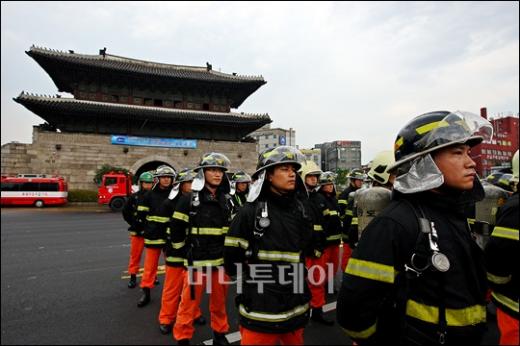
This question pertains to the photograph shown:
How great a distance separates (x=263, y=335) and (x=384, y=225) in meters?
1.43

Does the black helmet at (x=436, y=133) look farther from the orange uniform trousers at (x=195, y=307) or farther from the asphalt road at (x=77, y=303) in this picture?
the orange uniform trousers at (x=195, y=307)

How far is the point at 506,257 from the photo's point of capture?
1952mm

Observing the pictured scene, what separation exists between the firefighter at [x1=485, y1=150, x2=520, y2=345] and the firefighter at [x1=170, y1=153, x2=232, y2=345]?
2595 millimetres

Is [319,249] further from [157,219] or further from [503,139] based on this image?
[503,139]

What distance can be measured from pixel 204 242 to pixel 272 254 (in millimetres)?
1334

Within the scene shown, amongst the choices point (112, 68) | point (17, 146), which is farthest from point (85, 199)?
point (112, 68)

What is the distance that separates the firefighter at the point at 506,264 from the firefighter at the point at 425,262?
0.77 metres

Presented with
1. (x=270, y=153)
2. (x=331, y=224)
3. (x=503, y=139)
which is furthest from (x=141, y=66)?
(x=503, y=139)

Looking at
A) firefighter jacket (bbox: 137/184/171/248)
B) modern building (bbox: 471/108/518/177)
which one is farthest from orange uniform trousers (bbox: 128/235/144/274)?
modern building (bbox: 471/108/518/177)

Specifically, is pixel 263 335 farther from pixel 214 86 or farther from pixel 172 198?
pixel 214 86

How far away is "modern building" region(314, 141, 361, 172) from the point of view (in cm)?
377

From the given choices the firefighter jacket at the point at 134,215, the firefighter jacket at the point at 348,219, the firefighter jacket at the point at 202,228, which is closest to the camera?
the firefighter jacket at the point at 202,228

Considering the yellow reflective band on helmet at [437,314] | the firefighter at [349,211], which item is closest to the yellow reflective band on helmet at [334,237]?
the firefighter at [349,211]

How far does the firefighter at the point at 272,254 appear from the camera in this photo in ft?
7.27
